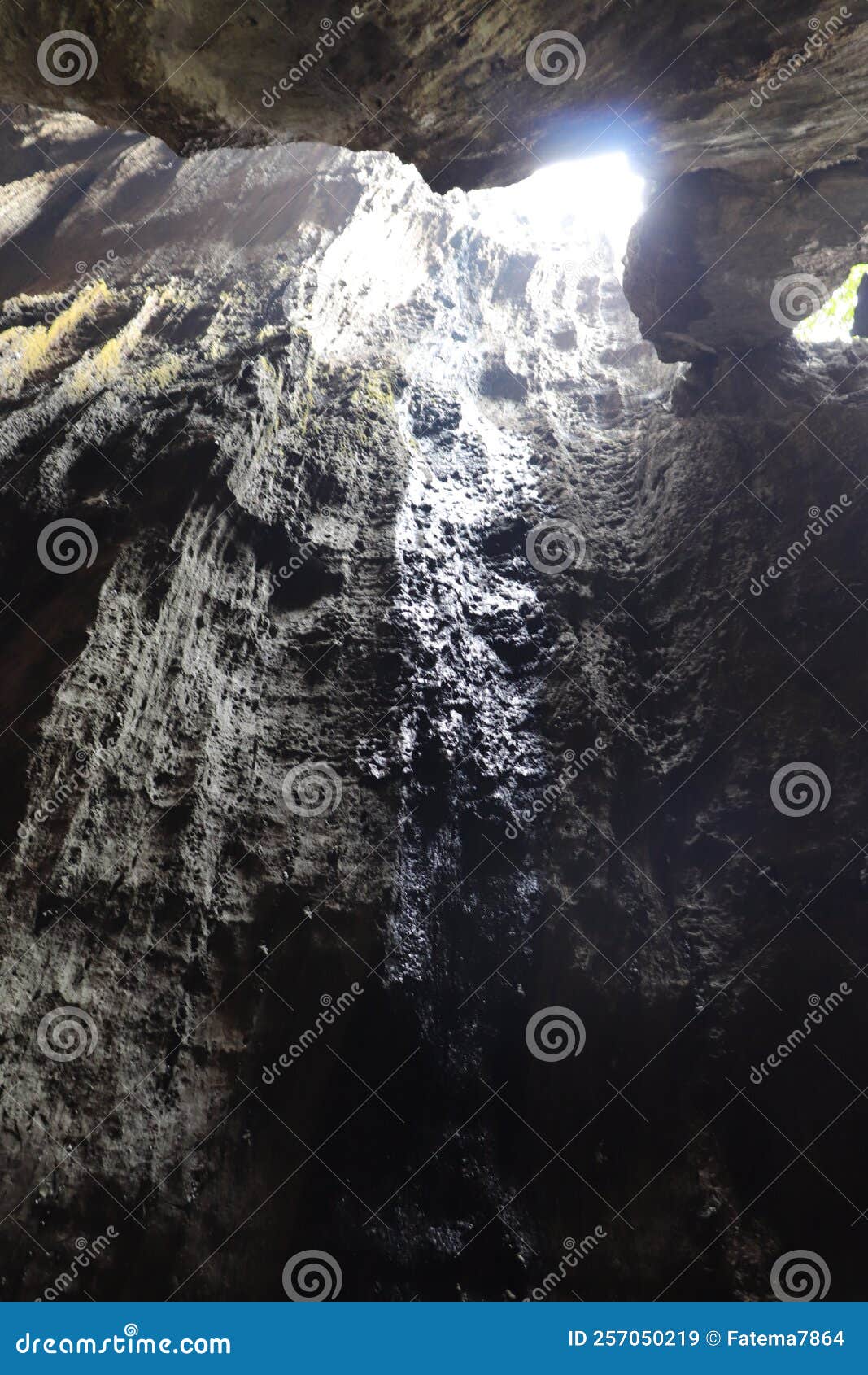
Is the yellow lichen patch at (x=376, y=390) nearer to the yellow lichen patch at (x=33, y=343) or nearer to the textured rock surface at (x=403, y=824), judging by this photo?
the textured rock surface at (x=403, y=824)

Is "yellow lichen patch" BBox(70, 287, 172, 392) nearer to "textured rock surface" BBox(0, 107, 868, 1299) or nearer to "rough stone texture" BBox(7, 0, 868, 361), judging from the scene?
"textured rock surface" BBox(0, 107, 868, 1299)

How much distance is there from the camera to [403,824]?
568 cm

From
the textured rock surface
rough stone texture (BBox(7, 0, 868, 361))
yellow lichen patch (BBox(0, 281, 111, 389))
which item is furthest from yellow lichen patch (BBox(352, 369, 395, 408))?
yellow lichen patch (BBox(0, 281, 111, 389))

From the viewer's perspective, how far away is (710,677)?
704 cm

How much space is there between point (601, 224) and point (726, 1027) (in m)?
16.6

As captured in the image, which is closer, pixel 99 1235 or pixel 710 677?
pixel 99 1235

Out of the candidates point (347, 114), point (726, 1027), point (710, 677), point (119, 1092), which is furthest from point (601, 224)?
point (119, 1092)

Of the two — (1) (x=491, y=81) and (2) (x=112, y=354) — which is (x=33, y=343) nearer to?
(2) (x=112, y=354)

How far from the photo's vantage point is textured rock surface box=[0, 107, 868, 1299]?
4492mm

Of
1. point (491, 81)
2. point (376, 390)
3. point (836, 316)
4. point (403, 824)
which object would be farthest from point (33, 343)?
point (836, 316)

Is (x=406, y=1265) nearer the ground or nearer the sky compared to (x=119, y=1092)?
nearer the sky

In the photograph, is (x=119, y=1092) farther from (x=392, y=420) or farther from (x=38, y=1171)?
(x=392, y=420)

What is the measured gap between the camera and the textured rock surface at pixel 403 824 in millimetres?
4492

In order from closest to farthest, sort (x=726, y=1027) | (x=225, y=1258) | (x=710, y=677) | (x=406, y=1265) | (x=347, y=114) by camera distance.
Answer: (x=225, y=1258) < (x=406, y=1265) < (x=726, y=1027) < (x=347, y=114) < (x=710, y=677)
